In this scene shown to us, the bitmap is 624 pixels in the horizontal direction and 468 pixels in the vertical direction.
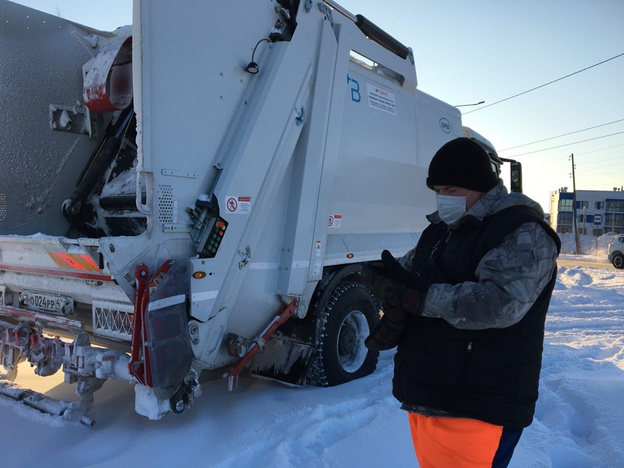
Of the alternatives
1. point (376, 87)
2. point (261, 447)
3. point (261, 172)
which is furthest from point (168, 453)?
point (376, 87)

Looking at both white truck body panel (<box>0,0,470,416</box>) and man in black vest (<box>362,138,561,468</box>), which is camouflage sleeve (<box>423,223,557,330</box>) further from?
white truck body panel (<box>0,0,470,416</box>)

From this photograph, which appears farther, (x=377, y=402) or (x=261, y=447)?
(x=377, y=402)

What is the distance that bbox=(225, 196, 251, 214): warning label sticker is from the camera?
A: 9.46ft

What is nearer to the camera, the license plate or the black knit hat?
the black knit hat

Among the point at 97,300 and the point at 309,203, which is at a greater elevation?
the point at 309,203

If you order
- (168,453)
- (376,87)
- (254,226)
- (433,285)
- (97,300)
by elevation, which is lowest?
(168,453)

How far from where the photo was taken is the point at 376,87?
14.4 ft

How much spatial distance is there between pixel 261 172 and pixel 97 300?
4.20ft

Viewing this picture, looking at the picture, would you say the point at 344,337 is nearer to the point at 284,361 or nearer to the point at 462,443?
the point at 284,361

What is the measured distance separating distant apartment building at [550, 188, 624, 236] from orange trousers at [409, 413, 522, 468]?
5735 cm

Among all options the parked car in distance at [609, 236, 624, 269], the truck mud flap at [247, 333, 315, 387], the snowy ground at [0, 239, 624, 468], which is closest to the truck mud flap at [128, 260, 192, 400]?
the snowy ground at [0, 239, 624, 468]

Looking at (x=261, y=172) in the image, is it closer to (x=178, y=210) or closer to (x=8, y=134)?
(x=178, y=210)

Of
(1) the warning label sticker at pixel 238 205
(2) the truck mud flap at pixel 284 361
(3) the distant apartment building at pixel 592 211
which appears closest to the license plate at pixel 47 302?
(1) the warning label sticker at pixel 238 205

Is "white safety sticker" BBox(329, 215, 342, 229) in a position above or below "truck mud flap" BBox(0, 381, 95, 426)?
above
